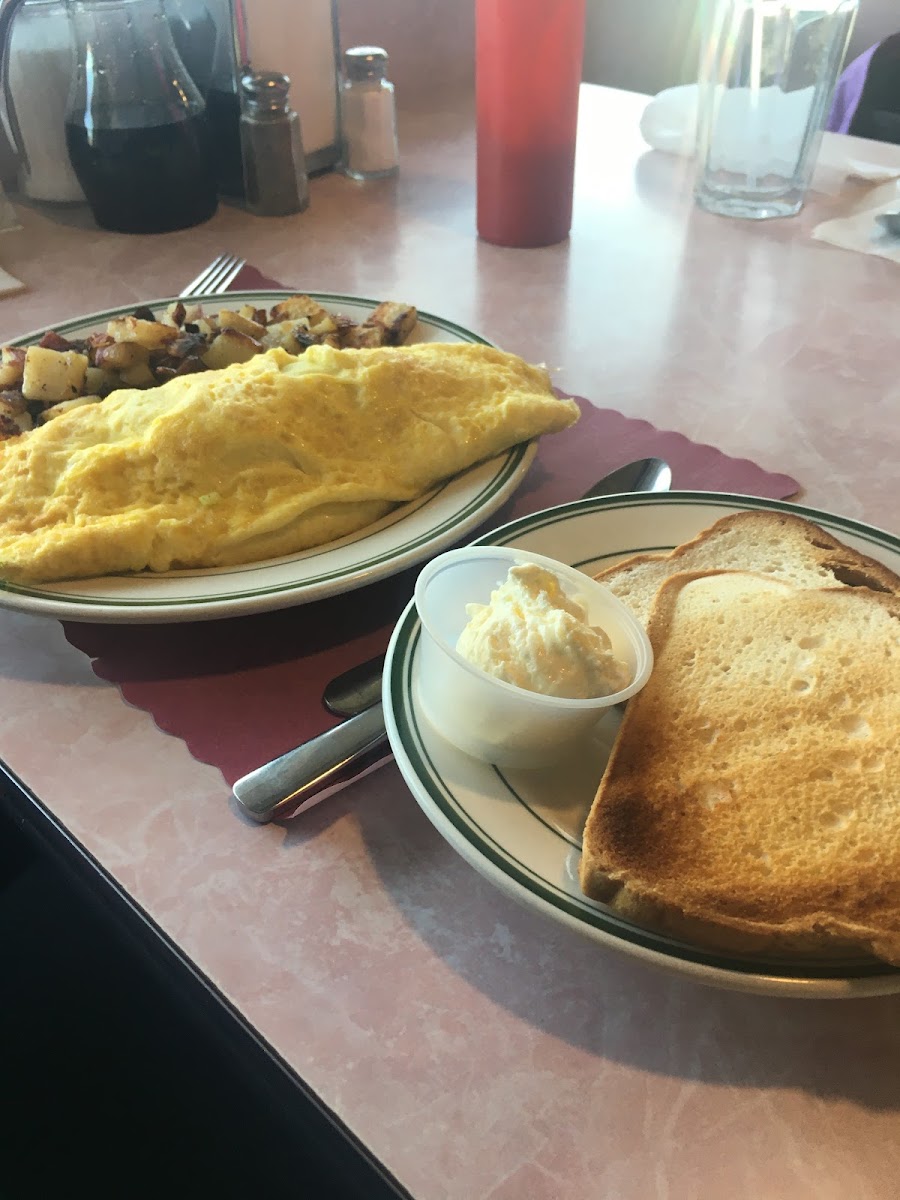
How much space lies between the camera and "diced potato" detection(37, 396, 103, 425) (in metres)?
0.96

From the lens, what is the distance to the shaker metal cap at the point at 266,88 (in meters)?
1.59

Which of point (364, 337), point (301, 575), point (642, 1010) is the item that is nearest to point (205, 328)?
point (364, 337)

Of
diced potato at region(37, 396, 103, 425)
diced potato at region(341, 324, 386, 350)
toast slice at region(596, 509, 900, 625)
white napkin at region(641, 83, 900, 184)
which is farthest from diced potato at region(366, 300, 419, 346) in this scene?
white napkin at region(641, 83, 900, 184)

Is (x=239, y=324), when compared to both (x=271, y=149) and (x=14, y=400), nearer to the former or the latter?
(x=14, y=400)

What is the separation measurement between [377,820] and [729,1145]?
11.8 inches

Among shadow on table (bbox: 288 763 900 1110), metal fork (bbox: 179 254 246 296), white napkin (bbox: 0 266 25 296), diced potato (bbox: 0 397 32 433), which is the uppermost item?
diced potato (bbox: 0 397 32 433)

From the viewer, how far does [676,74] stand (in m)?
3.77

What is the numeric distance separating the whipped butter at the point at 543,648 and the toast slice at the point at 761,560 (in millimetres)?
143

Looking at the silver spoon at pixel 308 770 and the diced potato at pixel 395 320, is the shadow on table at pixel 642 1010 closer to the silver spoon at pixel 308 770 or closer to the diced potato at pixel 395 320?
the silver spoon at pixel 308 770

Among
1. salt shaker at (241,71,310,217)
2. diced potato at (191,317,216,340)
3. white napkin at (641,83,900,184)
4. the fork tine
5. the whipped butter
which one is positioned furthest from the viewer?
white napkin at (641,83,900,184)

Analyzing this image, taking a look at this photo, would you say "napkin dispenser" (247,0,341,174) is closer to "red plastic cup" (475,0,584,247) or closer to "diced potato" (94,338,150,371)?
"red plastic cup" (475,0,584,247)

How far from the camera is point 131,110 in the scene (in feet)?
5.08

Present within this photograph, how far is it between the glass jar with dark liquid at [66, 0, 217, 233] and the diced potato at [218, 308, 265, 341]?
2.14 feet

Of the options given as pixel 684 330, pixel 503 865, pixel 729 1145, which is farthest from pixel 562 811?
pixel 684 330
